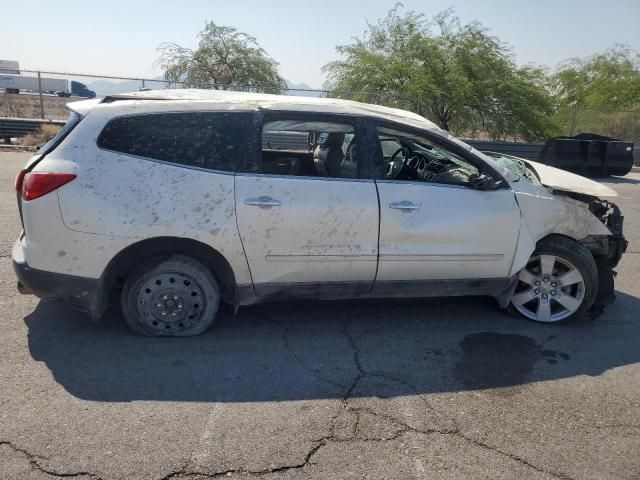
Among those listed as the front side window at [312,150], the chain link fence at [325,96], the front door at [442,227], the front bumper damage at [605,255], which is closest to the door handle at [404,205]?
the front door at [442,227]

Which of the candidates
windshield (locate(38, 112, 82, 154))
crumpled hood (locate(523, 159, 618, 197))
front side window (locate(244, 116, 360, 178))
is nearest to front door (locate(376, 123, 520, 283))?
Result: front side window (locate(244, 116, 360, 178))

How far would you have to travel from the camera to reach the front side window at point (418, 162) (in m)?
4.26

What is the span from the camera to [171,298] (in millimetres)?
3904

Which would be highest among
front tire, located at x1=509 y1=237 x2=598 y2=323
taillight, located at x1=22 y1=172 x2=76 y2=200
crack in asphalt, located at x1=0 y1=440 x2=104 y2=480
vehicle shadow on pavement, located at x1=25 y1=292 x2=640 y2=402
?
taillight, located at x1=22 y1=172 x2=76 y2=200

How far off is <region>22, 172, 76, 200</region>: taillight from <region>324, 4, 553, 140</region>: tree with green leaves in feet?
52.8

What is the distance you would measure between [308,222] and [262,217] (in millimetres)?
334

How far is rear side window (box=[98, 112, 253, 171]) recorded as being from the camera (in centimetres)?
373

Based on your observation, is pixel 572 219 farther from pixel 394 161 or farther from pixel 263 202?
pixel 263 202

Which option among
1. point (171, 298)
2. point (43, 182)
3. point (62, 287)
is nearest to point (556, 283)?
point (171, 298)

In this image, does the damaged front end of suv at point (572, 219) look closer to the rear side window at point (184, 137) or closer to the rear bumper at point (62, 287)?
the rear side window at point (184, 137)

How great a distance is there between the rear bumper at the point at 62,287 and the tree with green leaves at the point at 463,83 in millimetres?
16164

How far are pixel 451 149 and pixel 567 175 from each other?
1.71 metres

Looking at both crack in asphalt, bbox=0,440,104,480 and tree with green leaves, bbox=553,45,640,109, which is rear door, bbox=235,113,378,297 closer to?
crack in asphalt, bbox=0,440,104,480

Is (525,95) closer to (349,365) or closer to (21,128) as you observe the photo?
(21,128)
